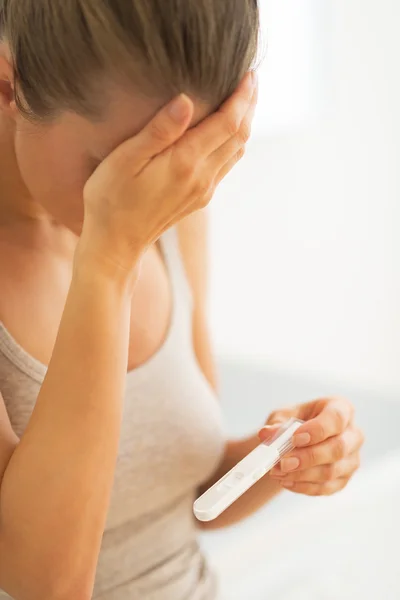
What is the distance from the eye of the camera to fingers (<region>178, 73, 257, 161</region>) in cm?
38

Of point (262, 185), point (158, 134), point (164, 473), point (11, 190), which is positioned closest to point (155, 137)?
point (158, 134)

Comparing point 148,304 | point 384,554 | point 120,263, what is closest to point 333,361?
point 384,554

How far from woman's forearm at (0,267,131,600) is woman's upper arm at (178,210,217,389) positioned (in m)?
0.21

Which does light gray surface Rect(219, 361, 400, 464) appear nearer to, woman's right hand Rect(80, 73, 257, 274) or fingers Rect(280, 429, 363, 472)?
fingers Rect(280, 429, 363, 472)

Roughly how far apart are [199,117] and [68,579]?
9.0 inches

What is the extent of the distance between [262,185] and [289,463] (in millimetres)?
701

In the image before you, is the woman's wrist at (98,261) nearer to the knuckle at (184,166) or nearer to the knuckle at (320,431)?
the knuckle at (184,166)

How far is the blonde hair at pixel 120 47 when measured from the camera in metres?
0.35

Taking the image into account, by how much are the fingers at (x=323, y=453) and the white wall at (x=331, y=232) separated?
2.08 feet

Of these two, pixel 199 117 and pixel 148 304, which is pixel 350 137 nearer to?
pixel 148 304

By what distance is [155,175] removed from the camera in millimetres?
374

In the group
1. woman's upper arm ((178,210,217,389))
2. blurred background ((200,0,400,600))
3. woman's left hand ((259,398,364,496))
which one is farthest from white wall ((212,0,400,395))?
woman's left hand ((259,398,364,496))

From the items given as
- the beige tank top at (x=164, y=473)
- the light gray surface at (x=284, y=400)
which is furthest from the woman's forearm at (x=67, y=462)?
the light gray surface at (x=284, y=400)

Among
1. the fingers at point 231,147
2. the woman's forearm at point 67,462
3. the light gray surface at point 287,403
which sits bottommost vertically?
the light gray surface at point 287,403
